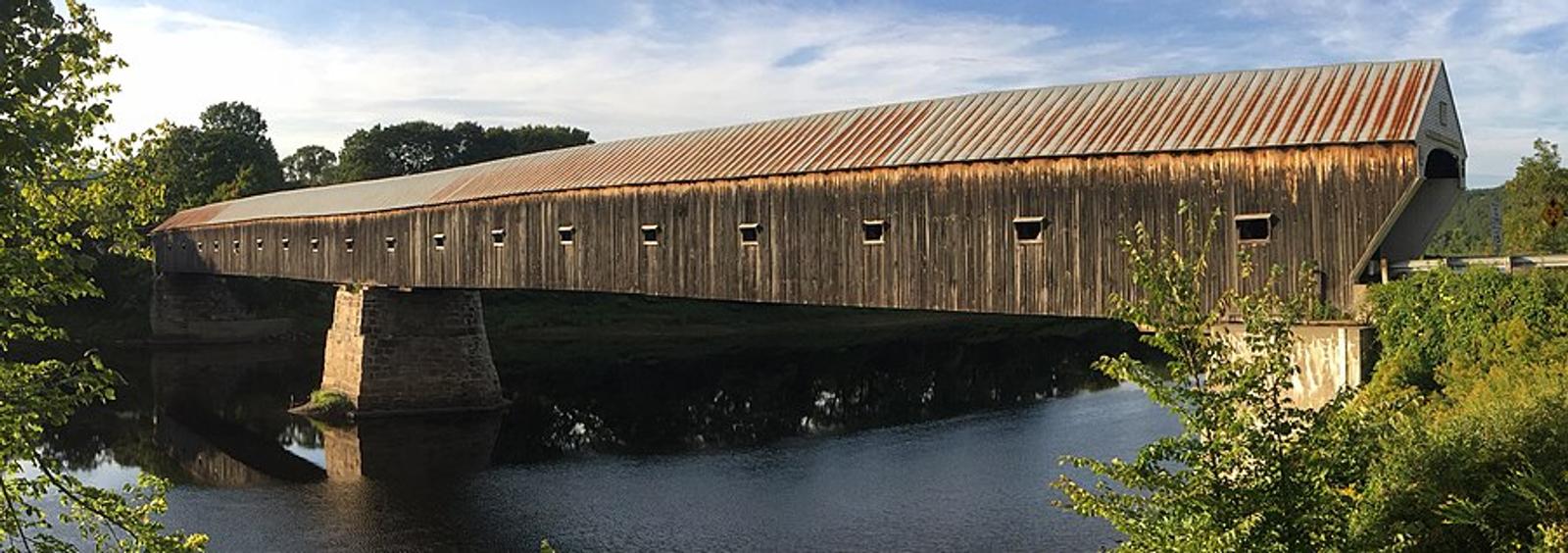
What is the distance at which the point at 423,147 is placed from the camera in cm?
7219

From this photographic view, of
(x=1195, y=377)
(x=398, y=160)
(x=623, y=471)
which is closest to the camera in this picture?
(x=1195, y=377)

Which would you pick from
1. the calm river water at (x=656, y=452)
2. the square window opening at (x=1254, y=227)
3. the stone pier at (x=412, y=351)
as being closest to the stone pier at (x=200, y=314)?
the calm river water at (x=656, y=452)

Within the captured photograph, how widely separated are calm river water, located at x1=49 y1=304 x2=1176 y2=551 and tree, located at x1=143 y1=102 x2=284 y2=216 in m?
20.4

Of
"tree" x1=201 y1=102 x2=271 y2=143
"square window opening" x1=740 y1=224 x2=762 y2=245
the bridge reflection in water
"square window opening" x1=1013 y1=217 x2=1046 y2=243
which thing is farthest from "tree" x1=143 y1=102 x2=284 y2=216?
"square window opening" x1=1013 y1=217 x2=1046 y2=243

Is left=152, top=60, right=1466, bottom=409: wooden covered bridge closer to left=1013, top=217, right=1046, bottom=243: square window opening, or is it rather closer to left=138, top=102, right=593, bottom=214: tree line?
left=1013, top=217, right=1046, bottom=243: square window opening

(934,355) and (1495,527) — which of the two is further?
(934,355)

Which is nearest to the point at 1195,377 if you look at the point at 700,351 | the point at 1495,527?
the point at 1495,527

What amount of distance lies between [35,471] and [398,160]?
51.9 meters

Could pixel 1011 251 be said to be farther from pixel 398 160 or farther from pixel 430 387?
pixel 398 160

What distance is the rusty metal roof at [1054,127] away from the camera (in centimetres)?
1095

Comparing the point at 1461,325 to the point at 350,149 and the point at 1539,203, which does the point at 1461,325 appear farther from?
the point at 350,149

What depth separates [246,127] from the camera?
248ft

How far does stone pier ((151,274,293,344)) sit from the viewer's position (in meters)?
44.5

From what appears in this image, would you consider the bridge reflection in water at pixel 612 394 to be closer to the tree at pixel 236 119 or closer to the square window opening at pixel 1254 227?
the square window opening at pixel 1254 227
